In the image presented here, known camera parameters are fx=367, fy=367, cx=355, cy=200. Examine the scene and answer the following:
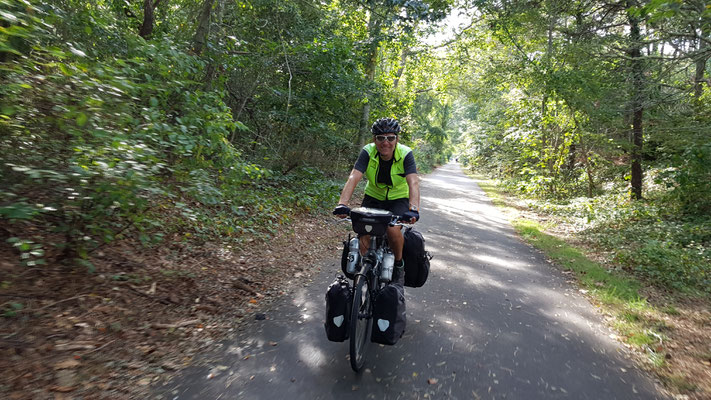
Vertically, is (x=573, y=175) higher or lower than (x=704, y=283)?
higher

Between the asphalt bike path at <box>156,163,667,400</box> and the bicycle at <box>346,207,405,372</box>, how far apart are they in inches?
10.6

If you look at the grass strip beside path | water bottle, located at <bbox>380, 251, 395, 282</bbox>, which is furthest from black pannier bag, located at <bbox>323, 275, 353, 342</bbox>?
the grass strip beside path

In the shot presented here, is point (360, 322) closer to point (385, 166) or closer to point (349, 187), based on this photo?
point (349, 187)

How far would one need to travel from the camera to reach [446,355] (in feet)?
11.6

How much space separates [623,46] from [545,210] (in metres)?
6.02

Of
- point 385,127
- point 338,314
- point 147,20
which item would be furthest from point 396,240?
point 147,20

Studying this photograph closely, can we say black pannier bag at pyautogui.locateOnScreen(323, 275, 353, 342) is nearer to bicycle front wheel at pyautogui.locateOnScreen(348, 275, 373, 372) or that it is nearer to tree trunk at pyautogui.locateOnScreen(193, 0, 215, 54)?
bicycle front wheel at pyautogui.locateOnScreen(348, 275, 373, 372)

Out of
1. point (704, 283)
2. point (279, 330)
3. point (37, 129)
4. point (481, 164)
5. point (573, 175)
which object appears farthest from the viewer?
point (481, 164)

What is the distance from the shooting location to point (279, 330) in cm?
384

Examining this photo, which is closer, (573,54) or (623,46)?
(623,46)

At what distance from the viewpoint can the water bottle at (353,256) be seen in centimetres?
334

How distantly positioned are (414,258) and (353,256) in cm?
84

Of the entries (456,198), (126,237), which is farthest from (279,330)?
(456,198)

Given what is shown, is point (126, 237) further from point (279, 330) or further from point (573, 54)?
point (573, 54)
